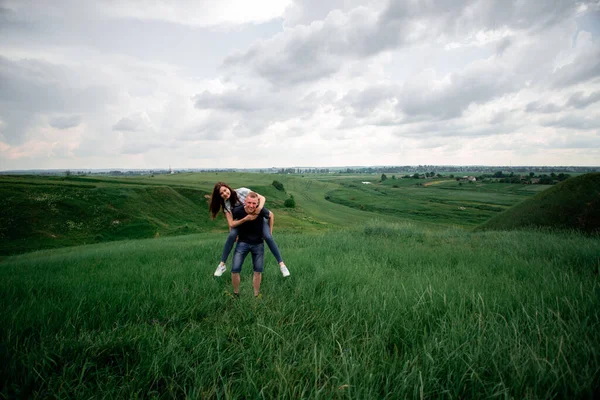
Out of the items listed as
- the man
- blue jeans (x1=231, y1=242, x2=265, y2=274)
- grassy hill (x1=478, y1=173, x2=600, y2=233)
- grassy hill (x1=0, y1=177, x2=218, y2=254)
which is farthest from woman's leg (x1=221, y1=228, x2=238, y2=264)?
grassy hill (x1=0, y1=177, x2=218, y2=254)

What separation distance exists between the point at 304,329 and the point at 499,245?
8.68 meters

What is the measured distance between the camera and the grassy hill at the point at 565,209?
45.9 feet

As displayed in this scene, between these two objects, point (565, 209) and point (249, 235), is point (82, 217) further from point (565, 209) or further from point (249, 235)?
point (565, 209)

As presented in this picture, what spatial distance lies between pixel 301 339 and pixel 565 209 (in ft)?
68.1

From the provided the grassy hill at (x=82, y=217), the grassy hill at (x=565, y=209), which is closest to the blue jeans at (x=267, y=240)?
the grassy hill at (x=565, y=209)

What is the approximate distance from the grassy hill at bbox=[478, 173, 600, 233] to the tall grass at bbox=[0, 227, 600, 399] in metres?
14.0

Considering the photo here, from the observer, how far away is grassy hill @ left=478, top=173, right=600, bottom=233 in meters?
14.0

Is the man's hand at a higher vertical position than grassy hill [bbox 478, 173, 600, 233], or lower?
higher

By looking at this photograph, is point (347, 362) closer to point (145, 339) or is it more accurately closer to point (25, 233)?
point (145, 339)

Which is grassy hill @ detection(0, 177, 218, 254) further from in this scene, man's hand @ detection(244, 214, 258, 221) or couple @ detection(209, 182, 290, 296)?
man's hand @ detection(244, 214, 258, 221)

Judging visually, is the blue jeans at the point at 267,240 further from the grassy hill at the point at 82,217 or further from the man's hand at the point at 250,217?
the grassy hill at the point at 82,217

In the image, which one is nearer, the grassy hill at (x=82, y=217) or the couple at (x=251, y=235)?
the couple at (x=251, y=235)

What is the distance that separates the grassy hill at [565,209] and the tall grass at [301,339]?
551 inches

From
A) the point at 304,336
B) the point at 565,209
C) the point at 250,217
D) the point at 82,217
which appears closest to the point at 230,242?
Result: the point at 250,217
